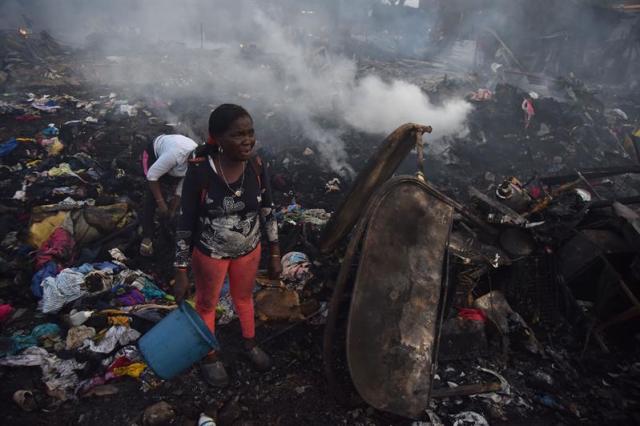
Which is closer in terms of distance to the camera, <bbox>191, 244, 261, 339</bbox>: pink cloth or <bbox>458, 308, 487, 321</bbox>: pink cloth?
<bbox>191, 244, 261, 339</bbox>: pink cloth

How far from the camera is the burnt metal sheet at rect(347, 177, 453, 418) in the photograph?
2.52 m

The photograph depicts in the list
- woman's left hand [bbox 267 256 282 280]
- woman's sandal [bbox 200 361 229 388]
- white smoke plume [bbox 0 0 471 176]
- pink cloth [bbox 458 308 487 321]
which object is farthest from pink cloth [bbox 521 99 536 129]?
woman's sandal [bbox 200 361 229 388]

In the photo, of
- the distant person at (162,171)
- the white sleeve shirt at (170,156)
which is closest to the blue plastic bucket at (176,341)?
the distant person at (162,171)

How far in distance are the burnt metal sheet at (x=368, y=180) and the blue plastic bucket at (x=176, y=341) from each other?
2.02m

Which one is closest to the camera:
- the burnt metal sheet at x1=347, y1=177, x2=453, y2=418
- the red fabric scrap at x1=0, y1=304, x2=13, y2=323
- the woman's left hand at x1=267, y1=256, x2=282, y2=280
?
the burnt metal sheet at x1=347, y1=177, x2=453, y2=418

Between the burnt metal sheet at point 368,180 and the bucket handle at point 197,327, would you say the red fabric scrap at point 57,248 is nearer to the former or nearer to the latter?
the bucket handle at point 197,327

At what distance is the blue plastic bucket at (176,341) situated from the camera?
2.67 meters

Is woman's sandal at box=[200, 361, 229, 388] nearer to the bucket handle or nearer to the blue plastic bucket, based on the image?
the blue plastic bucket

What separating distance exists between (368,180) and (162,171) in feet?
7.24

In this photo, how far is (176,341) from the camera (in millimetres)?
2680

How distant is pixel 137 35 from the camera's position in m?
17.2

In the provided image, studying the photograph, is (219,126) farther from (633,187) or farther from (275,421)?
(633,187)

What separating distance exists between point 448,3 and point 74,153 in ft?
63.3

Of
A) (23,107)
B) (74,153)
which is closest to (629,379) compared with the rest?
(74,153)
